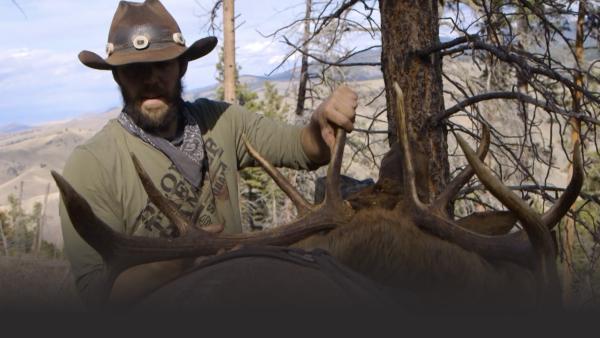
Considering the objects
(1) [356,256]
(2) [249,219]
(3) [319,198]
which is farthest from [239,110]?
(2) [249,219]

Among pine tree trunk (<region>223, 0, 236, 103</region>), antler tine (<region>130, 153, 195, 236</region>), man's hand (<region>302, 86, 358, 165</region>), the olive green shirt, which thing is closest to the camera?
antler tine (<region>130, 153, 195, 236</region>)

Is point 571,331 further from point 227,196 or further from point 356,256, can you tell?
point 227,196

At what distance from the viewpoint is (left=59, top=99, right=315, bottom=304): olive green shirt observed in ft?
12.1

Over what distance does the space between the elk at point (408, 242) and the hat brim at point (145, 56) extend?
2.83 ft

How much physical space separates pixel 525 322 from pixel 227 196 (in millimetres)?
2787

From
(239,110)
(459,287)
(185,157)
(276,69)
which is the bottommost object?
(459,287)

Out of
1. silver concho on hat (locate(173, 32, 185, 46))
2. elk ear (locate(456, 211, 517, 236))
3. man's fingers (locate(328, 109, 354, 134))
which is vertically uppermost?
silver concho on hat (locate(173, 32, 185, 46))

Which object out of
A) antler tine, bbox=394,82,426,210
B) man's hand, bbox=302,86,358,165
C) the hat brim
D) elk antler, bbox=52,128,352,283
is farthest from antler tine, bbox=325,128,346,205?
the hat brim

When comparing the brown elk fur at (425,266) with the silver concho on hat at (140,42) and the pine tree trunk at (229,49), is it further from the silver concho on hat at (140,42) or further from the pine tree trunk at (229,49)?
the pine tree trunk at (229,49)

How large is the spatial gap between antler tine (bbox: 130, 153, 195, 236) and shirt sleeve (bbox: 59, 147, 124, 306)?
15.3 inches

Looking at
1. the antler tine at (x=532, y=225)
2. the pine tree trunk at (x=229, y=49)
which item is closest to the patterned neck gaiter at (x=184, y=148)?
the antler tine at (x=532, y=225)

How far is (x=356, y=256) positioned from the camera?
9.54ft

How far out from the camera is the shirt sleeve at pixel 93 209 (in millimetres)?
3582

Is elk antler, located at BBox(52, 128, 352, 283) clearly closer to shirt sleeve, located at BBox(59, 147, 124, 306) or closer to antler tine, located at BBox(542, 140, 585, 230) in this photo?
shirt sleeve, located at BBox(59, 147, 124, 306)
